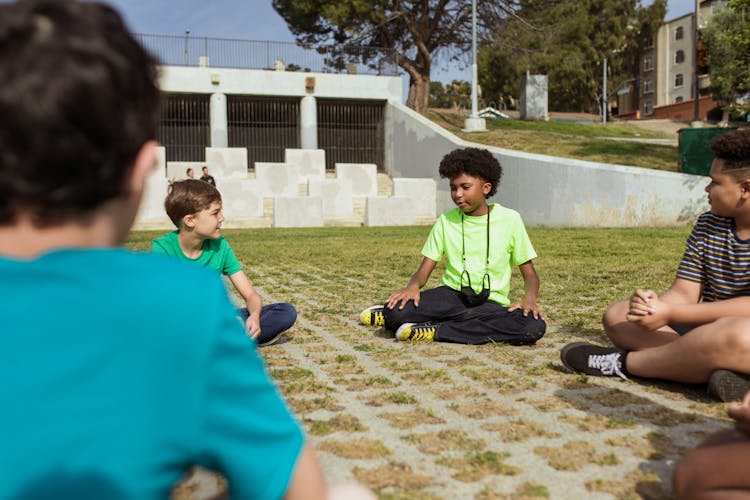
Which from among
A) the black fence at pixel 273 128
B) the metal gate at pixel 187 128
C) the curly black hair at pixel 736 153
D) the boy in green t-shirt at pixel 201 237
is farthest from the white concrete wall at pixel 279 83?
the curly black hair at pixel 736 153

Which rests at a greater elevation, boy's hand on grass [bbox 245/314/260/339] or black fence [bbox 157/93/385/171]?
black fence [bbox 157/93/385/171]

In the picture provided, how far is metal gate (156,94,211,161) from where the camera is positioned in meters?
31.2

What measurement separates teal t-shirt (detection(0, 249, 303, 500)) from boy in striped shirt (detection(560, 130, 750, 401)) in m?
2.70

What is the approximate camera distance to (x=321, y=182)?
25.1 meters

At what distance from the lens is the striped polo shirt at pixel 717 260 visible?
368cm

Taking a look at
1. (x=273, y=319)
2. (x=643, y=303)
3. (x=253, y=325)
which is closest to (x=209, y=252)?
(x=253, y=325)

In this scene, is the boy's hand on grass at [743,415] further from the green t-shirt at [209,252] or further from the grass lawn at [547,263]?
the grass lawn at [547,263]

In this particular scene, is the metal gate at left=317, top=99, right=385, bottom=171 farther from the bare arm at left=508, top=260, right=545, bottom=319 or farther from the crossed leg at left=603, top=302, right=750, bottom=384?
the crossed leg at left=603, top=302, right=750, bottom=384

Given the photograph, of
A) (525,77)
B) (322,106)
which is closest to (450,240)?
(322,106)

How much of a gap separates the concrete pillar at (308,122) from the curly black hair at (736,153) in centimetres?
2841

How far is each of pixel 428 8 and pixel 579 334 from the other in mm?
31132

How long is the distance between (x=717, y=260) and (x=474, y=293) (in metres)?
1.73

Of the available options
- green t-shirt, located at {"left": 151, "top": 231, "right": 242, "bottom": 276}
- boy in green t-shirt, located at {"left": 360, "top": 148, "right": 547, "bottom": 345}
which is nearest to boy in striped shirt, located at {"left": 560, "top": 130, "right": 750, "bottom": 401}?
boy in green t-shirt, located at {"left": 360, "top": 148, "right": 547, "bottom": 345}

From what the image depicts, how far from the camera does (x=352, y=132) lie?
33281mm
